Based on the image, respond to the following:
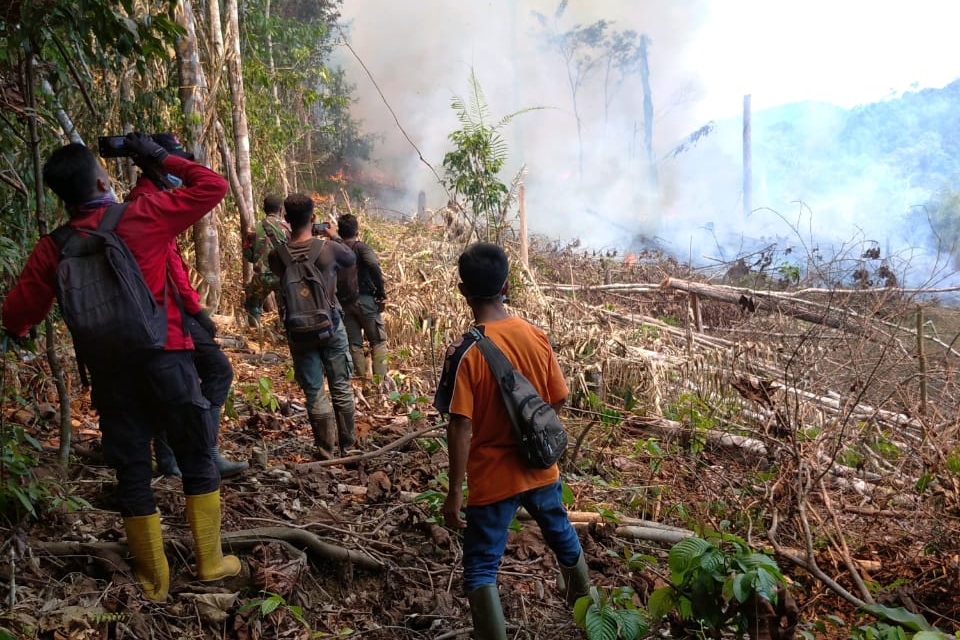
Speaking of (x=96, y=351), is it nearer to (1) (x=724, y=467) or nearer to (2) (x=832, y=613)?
(2) (x=832, y=613)

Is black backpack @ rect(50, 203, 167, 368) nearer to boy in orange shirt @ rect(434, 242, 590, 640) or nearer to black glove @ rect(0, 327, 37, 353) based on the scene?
black glove @ rect(0, 327, 37, 353)

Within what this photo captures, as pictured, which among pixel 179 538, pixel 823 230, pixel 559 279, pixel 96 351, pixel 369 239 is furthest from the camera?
pixel 823 230

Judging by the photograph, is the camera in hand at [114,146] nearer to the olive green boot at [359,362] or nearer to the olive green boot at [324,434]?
the olive green boot at [324,434]

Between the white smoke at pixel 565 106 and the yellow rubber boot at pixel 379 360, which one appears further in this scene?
the white smoke at pixel 565 106

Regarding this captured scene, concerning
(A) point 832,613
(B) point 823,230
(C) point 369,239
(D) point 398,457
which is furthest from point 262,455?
(B) point 823,230

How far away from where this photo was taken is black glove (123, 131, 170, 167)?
2.52m

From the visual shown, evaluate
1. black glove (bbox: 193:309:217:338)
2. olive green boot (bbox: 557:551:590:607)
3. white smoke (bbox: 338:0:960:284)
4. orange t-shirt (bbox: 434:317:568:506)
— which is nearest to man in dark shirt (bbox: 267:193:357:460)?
black glove (bbox: 193:309:217:338)

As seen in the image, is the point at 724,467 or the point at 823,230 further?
the point at 823,230

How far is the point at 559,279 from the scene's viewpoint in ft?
38.9

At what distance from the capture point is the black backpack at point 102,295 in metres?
2.22

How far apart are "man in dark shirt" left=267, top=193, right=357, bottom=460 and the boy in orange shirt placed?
199 cm

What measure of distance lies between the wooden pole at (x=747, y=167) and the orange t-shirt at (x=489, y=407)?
25.1 meters

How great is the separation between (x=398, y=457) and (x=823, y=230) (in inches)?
796

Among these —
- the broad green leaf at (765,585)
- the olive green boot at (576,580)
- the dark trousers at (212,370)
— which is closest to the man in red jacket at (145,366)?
the dark trousers at (212,370)
